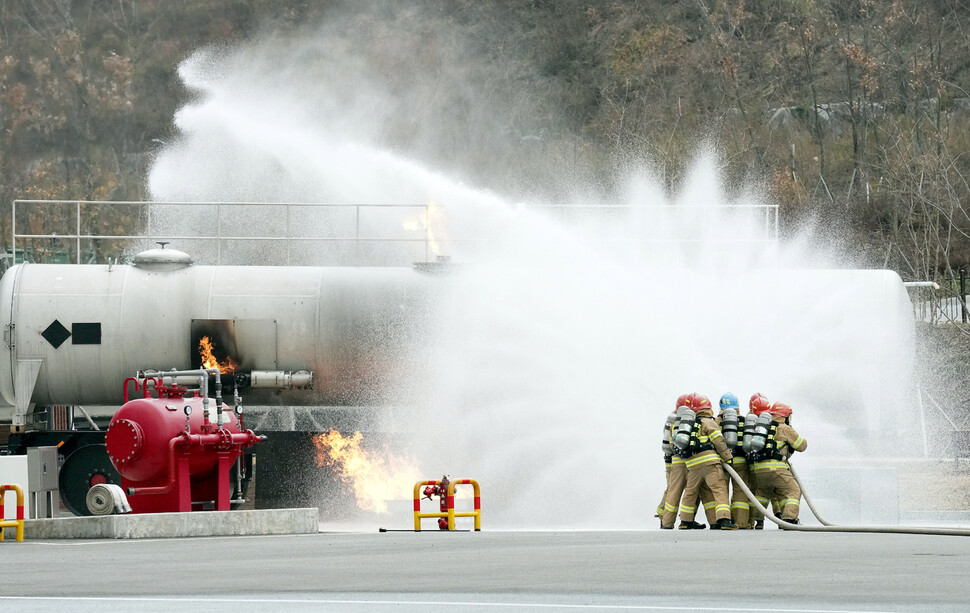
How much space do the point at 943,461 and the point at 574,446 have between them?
330 inches

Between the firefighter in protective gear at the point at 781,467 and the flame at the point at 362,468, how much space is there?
5.85m

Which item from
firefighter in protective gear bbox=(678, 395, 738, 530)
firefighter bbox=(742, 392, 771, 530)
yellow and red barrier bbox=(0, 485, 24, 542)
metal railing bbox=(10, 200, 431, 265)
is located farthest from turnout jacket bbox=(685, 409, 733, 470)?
metal railing bbox=(10, 200, 431, 265)

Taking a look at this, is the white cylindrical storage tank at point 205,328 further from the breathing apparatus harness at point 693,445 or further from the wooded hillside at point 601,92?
the wooded hillside at point 601,92

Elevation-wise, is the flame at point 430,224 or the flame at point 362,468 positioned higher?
the flame at point 430,224

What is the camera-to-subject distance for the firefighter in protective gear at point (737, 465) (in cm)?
1617

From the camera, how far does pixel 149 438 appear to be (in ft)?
54.9

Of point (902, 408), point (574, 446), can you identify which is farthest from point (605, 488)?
point (902, 408)

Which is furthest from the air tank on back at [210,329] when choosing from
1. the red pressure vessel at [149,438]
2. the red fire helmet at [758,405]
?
the red fire helmet at [758,405]

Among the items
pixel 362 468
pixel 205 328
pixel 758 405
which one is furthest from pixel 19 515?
pixel 758 405

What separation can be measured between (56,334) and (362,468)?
4.54 m

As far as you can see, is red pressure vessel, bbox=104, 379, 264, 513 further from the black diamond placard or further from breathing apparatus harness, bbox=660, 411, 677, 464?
breathing apparatus harness, bbox=660, 411, 677, 464

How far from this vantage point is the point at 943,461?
24922 mm

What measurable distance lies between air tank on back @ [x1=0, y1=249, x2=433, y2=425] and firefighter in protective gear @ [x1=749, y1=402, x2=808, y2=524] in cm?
571

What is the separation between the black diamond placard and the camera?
20203mm
